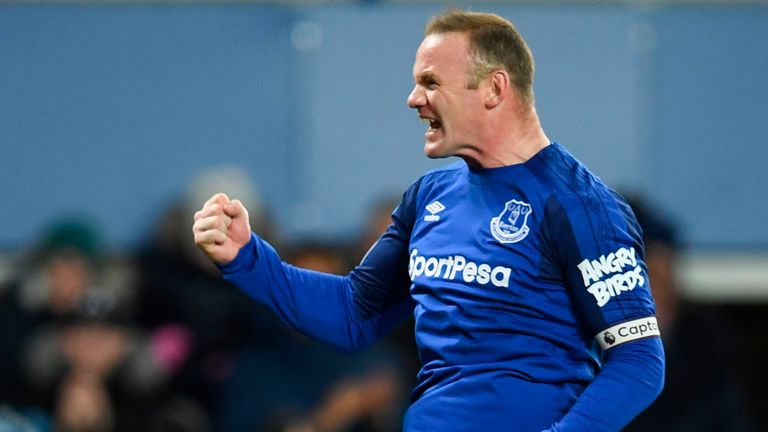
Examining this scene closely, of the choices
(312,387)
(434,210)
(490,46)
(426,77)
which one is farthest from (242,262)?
(312,387)

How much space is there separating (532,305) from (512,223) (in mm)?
171

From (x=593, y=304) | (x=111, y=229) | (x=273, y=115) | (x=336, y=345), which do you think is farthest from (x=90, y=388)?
(x=593, y=304)

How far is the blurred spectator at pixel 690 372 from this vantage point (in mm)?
5336

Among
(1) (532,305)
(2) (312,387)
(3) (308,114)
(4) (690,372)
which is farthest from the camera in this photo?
(3) (308,114)

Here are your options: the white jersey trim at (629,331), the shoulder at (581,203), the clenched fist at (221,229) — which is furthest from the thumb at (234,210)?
the white jersey trim at (629,331)

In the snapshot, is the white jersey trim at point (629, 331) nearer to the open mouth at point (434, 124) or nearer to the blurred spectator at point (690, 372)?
the open mouth at point (434, 124)

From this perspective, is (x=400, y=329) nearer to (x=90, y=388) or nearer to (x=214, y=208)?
(x=90, y=388)

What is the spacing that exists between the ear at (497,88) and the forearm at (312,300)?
57 cm

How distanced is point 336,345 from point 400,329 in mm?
2026

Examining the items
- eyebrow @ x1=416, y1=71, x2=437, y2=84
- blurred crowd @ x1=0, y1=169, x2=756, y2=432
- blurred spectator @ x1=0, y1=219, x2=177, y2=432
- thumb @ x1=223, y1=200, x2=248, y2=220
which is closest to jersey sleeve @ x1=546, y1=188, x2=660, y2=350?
eyebrow @ x1=416, y1=71, x2=437, y2=84

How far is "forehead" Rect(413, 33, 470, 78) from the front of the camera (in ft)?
10.6

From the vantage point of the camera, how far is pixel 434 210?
3.32m

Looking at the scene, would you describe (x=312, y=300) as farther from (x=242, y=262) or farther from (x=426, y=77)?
(x=426, y=77)

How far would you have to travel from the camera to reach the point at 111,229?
6250mm
